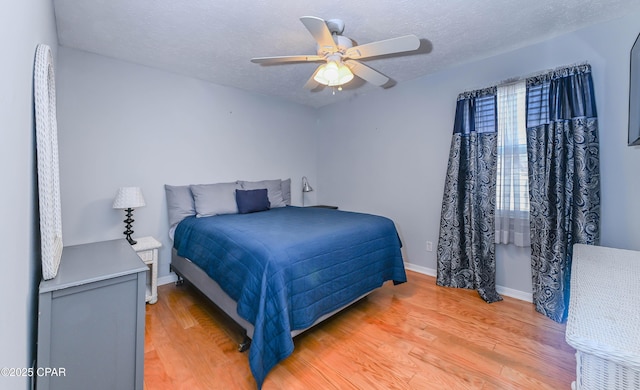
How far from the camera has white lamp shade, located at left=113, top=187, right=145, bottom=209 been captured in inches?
95.0

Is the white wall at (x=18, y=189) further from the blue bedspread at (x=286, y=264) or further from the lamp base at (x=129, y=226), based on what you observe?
the lamp base at (x=129, y=226)

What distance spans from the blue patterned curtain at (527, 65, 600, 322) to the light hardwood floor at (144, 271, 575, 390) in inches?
15.4

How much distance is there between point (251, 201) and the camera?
3.21m

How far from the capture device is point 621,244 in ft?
6.77

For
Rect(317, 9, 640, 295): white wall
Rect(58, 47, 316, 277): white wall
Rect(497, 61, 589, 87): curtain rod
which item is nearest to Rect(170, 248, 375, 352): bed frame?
Rect(58, 47, 316, 277): white wall

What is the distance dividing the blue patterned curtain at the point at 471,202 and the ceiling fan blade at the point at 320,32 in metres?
1.71

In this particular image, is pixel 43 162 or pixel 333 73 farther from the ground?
pixel 333 73

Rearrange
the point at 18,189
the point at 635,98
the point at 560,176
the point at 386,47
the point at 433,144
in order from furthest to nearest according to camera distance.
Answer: the point at 433,144 < the point at 560,176 < the point at 386,47 < the point at 635,98 < the point at 18,189

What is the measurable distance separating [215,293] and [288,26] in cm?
217

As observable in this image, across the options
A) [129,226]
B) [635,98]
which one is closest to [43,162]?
[129,226]

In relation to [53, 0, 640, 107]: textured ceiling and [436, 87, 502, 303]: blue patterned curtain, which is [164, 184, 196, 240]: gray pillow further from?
[436, 87, 502, 303]: blue patterned curtain

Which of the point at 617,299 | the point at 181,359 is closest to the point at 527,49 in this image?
the point at 617,299

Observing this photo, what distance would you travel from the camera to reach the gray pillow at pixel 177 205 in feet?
9.46

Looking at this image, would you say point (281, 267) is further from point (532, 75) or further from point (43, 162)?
point (532, 75)
